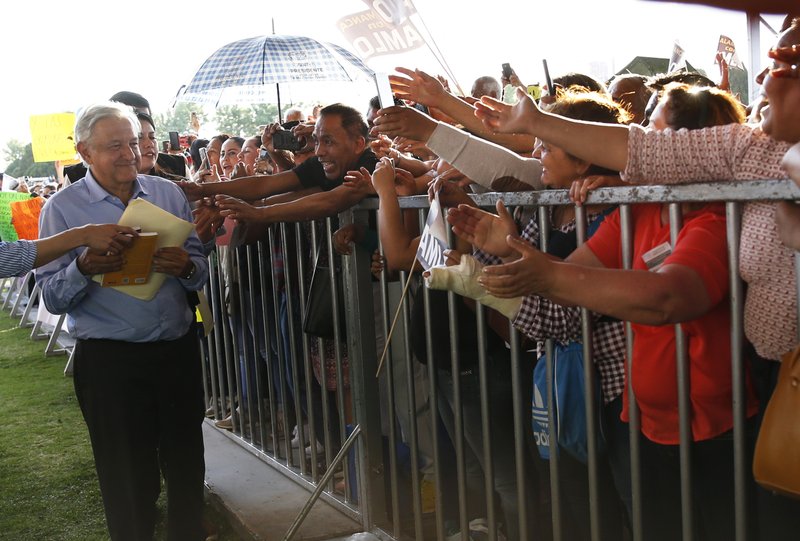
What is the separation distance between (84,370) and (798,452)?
3.16 metres

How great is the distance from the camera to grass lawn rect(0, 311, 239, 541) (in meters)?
4.96

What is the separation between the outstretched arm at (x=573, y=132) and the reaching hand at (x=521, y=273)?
40 cm

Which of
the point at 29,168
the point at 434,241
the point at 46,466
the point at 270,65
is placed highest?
the point at 270,65

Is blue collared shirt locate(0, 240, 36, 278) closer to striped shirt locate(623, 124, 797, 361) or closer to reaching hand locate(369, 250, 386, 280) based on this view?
reaching hand locate(369, 250, 386, 280)

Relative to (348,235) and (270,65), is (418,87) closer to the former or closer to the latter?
(348,235)

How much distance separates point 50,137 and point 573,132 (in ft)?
41.1

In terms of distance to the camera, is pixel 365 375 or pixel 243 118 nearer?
pixel 365 375

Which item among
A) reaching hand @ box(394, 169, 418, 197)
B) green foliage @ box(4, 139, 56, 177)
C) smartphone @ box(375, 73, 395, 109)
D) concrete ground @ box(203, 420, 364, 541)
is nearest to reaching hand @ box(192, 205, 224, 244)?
reaching hand @ box(394, 169, 418, 197)

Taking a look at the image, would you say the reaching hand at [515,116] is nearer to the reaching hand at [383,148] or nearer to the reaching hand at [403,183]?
the reaching hand at [403,183]

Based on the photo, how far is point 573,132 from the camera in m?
2.37

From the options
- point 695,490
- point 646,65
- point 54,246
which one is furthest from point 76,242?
point 646,65

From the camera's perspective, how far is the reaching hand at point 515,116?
7.89ft

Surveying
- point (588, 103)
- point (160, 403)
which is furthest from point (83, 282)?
point (588, 103)

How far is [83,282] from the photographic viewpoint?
3.81m
